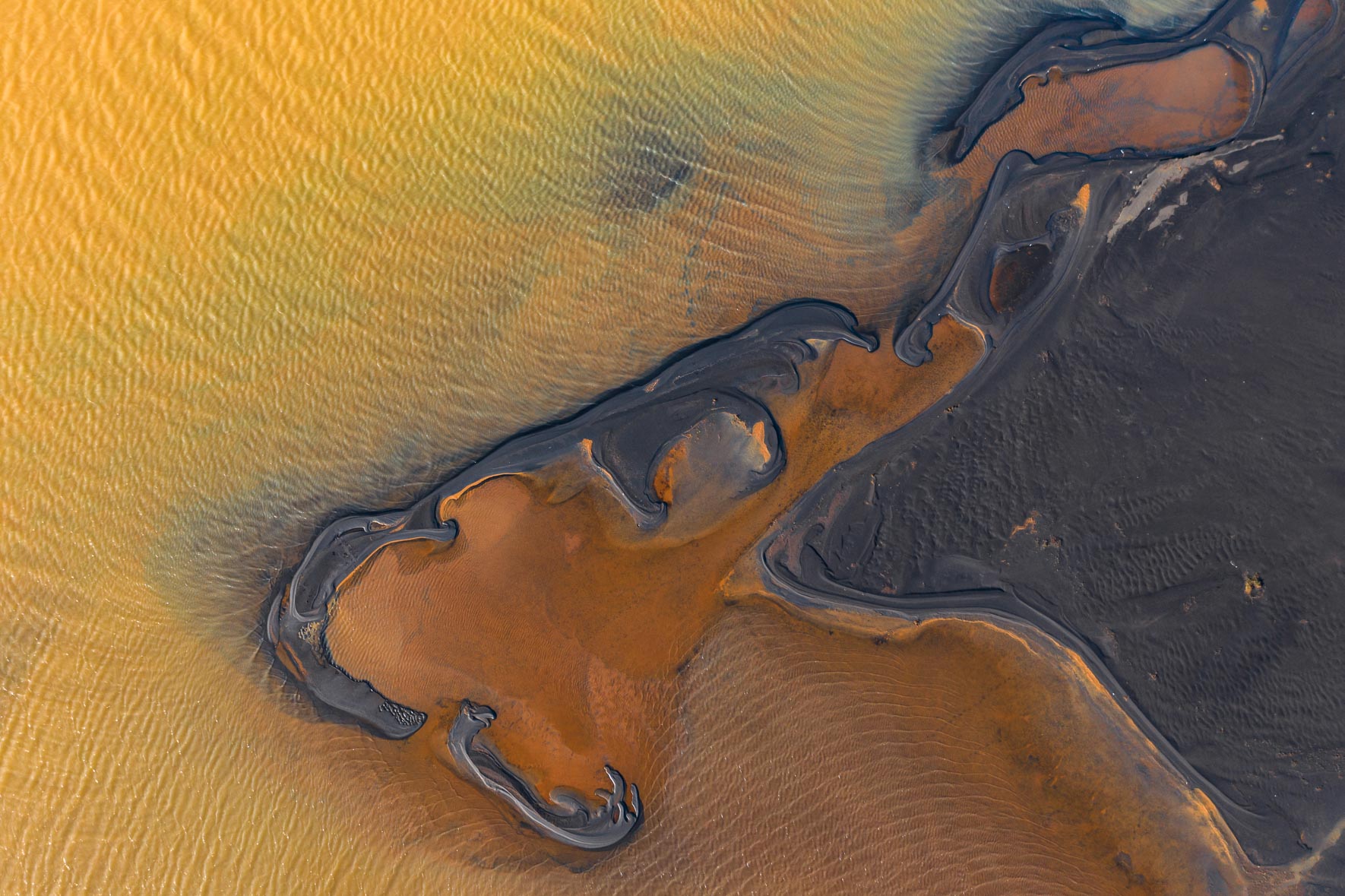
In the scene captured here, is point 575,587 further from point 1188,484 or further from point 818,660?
point 1188,484

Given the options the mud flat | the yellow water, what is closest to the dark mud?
the mud flat

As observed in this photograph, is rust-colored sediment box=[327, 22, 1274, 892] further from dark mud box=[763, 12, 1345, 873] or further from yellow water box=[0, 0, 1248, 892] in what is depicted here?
yellow water box=[0, 0, 1248, 892]

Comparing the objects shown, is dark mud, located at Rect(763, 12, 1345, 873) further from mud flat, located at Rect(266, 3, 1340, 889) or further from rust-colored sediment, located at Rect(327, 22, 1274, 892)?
rust-colored sediment, located at Rect(327, 22, 1274, 892)

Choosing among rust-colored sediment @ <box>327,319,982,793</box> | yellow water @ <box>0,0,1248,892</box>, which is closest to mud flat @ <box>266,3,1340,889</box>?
rust-colored sediment @ <box>327,319,982,793</box>

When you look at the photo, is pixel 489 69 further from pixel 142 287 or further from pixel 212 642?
pixel 212 642

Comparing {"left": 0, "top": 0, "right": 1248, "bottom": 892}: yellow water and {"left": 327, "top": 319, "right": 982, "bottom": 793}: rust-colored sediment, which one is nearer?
{"left": 0, "top": 0, "right": 1248, "bottom": 892}: yellow water

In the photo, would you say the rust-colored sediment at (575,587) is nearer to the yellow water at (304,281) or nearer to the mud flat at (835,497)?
the mud flat at (835,497)

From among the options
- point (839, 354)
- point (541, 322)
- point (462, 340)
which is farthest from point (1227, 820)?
point (462, 340)
